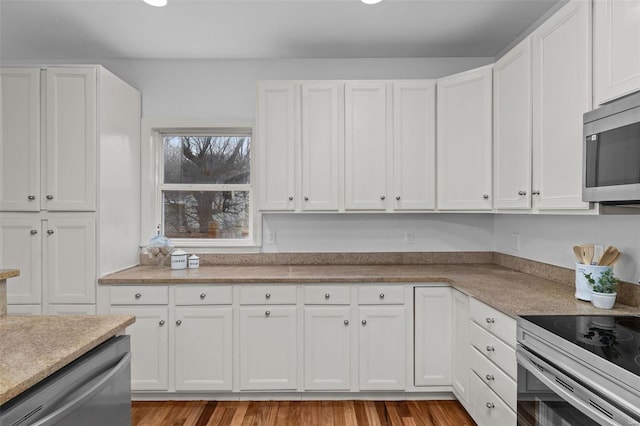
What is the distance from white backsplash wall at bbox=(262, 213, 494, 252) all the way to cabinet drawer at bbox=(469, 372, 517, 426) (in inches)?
48.5

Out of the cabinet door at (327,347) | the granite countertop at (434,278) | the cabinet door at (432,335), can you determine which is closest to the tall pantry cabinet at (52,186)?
the granite countertop at (434,278)

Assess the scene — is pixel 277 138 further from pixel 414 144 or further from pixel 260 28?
pixel 414 144

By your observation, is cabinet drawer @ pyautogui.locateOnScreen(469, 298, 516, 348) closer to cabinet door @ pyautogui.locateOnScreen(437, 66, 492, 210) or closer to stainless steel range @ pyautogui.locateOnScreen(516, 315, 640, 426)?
stainless steel range @ pyautogui.locateOnScreen(516, 315, 640, 426)

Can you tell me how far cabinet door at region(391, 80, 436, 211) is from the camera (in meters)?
2.85

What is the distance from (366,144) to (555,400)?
6.53 ft

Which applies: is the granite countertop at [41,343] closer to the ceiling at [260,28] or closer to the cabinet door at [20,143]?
the cabinet door at [20,143]

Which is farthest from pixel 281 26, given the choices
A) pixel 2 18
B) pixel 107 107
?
pixel 2 18

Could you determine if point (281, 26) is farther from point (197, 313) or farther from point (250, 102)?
point (197, 313)

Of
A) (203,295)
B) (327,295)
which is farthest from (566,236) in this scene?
(203,295)

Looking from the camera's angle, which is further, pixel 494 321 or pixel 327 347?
pixel 327 347

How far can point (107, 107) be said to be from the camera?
267 centimetres

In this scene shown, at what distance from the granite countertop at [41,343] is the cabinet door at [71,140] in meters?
1.28

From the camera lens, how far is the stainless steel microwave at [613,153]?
1404 millimetres

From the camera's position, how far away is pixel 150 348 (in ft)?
8.46
